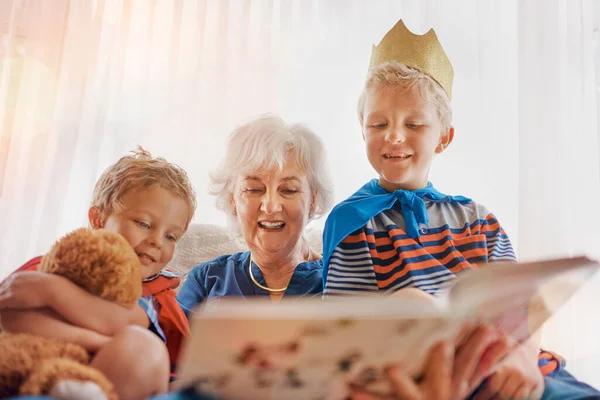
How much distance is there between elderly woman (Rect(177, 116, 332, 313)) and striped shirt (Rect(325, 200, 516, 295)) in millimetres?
209

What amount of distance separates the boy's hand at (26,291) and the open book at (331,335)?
0.35 meters

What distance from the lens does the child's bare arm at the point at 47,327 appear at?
33.8 inches

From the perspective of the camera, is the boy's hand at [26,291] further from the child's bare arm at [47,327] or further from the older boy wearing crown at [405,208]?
the older boy wearing crown at [405,208]

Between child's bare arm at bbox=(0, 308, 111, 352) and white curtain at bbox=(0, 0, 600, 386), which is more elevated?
white curtain at bbox=(0, 0, 600, 386)

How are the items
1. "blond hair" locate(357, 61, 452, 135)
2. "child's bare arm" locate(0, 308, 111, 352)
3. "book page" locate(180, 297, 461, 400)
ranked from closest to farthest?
"book page" locate(180, 297, 461, 400)
"child's bare arm" locate(0, 308, 111, 352)
"blond hair" locate(357, 61, 452, 135)

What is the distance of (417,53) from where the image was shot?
1474 millimetres

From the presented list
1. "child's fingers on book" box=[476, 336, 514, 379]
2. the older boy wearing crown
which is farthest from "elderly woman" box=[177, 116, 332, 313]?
"child's fingers on book" box=[476, 336, 514, 379]

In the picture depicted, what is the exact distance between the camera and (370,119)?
4.70ft

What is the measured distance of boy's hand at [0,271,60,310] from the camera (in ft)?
2.85

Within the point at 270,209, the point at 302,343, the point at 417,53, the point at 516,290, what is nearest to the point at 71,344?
the point at 302,343

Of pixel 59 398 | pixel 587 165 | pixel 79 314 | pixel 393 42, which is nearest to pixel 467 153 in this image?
pixel 587 165

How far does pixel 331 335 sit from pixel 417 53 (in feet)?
3.41

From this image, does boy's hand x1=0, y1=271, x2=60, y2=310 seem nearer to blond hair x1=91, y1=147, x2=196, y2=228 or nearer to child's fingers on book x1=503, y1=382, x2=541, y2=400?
blond hair x1=91, y1=147, x2=196, y2=228

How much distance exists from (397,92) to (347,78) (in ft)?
2.38
